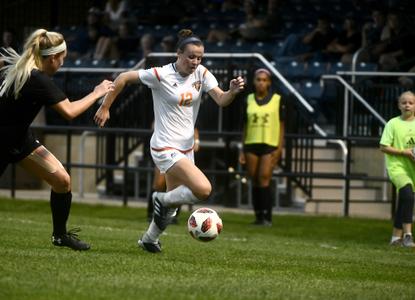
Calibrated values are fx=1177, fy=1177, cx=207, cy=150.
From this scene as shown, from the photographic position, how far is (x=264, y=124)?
16891mm

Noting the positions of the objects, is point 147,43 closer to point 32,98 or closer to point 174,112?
point 174,112

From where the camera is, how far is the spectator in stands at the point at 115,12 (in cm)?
2638

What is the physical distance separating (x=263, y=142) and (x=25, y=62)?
737cm

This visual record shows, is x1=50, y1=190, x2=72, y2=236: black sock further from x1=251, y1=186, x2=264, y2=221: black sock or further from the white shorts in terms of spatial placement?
x1=251, y1=186, x2=264, y2=221: black sock

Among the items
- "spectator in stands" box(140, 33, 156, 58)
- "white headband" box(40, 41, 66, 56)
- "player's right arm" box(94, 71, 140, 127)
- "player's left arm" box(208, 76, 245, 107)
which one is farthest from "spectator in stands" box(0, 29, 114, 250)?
"spectator in stands" box(140, 33, 156, 58)

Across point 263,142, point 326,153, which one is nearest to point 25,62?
point 263,142

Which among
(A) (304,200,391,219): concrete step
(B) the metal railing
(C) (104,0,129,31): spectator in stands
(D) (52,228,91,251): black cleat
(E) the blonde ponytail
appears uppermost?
(C) (104,0,129,31): spectator in stands

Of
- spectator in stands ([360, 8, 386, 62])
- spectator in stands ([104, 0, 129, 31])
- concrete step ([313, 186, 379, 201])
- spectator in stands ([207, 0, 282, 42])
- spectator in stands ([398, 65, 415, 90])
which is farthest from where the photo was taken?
spectator in stands ([104, 0, 129, 31])

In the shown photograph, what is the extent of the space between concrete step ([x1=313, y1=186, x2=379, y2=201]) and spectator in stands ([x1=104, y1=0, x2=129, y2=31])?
822cm

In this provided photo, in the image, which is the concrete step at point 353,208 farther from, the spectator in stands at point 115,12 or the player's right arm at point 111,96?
the player's right arm at point 111,96

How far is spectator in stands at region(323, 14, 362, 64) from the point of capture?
874 inches

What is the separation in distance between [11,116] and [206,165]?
11341mm

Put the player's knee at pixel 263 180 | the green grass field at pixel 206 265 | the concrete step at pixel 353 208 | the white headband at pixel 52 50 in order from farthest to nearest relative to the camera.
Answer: the concrete step at pixel 353 208, the player's knee at pixel 263 180, the white headband at pixel 52 50, the green grass field at pixel 206 265

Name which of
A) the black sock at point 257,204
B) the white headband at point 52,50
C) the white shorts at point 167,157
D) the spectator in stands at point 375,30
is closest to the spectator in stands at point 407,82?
the spectator in stands at point 375,30
